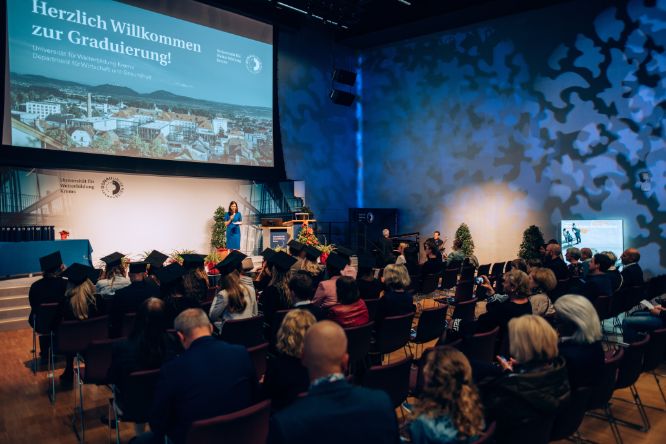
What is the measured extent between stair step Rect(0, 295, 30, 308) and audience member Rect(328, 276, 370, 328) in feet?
20.1

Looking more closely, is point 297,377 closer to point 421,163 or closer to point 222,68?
point 222,68

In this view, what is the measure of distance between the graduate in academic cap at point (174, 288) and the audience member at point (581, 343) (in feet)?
10.2

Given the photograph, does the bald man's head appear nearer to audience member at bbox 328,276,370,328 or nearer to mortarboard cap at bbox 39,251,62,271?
audience member at bbox 328,276,370,328

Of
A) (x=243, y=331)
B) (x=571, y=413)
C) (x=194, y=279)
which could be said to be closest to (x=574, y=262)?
(x=571, y=413)

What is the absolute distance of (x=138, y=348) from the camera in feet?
9.89

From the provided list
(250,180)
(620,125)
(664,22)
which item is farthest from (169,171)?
(664,22)

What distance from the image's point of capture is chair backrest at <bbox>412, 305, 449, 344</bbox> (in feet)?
15.7

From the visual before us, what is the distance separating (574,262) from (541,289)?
3.66 meters

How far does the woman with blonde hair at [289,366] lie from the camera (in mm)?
2529

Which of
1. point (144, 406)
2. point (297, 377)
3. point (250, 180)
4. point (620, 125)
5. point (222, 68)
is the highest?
point (222, 68)

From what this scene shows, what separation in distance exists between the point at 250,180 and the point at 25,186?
5.14 meters

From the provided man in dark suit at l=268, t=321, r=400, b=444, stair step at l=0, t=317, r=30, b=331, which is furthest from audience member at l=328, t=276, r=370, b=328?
stair step at l=0, t=317, r=30, b=331

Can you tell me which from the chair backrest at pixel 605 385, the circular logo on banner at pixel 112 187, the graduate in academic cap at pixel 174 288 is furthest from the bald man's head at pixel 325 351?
the circular logo on banner at pixel 112 187

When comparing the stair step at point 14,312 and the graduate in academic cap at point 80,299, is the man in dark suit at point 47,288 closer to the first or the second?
the graduate in academic cap at point 80,299
